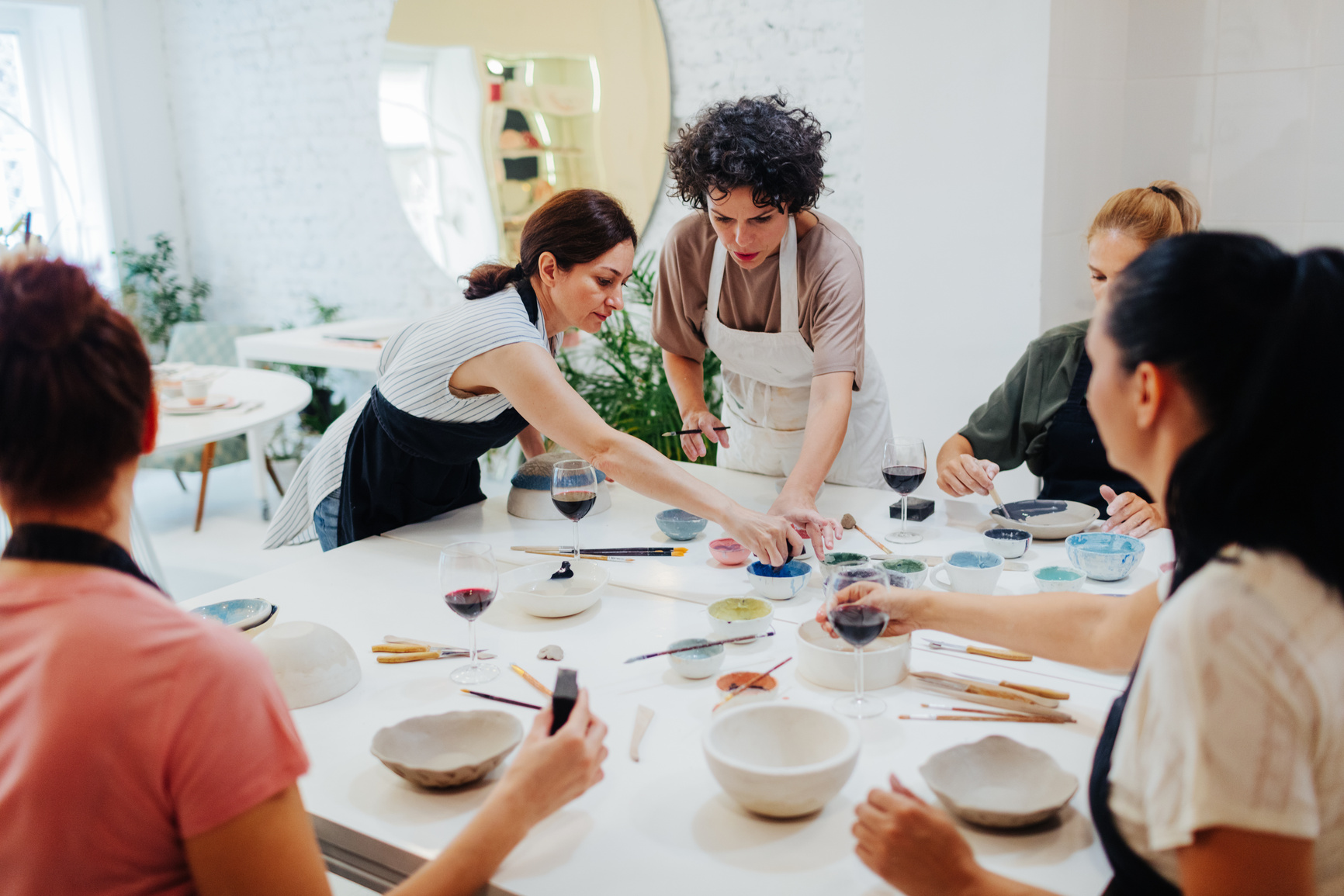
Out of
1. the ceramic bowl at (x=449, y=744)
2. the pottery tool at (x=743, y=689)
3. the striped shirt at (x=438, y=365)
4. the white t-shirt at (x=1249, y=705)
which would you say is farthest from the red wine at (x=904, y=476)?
the white t-shirt at (x=1249, y=705)

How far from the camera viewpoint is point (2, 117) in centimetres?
597

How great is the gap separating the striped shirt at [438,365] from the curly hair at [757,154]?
503mm

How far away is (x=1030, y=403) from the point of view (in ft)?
7.95

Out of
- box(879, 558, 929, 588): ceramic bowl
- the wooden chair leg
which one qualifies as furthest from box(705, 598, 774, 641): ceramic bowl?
the wooden chair leg

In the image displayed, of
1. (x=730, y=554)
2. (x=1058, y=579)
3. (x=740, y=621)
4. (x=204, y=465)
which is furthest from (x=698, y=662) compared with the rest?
(x=204, y=465)

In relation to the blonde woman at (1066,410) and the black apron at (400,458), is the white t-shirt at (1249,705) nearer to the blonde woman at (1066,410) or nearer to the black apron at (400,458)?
the blonde woman at (1066,410)

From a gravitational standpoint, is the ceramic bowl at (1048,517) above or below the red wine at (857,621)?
below

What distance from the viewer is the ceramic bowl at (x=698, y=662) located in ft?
4.78

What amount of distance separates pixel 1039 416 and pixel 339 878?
5.99ft

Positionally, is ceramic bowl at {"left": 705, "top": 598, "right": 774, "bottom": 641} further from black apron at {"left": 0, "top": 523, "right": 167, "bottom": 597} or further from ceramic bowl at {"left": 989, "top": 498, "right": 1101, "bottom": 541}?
black apron at {"left": 0, "top": 523, "right": 167, "bottom": 597}

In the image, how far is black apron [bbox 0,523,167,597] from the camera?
89cm

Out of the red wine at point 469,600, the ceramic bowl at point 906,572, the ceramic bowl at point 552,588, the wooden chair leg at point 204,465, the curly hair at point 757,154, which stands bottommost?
the wooden chair leg at point 204,465

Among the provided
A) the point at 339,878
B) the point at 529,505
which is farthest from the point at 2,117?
the point at 339,878

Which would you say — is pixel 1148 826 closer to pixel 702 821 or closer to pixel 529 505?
pixel 702 821
